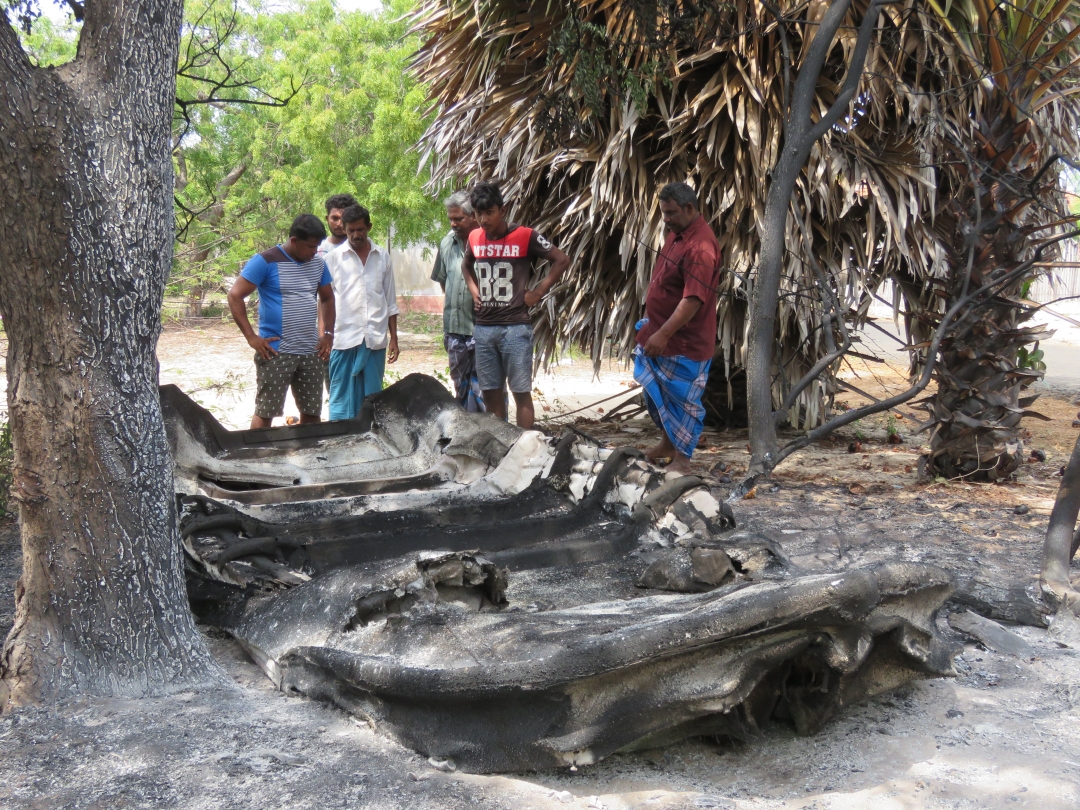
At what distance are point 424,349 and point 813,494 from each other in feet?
28.6

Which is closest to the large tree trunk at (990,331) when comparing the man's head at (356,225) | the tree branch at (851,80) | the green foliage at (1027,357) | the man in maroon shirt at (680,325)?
Answer: the green foliage at (1027,357)

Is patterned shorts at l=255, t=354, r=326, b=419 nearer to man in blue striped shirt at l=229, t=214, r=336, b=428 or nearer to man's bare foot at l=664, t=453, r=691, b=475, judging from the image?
man in blue striped shirt at l=229, t=214, r=336, b=428

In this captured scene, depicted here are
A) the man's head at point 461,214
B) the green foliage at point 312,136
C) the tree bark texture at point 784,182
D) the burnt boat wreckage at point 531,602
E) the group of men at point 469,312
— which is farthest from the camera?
the green foliage at point 312,136

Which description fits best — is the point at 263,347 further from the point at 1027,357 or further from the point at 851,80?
the point at 1027,357

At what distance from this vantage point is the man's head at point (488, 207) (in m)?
6.17

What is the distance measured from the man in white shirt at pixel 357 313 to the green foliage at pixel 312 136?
5.12m

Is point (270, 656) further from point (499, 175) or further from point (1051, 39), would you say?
point (1051, 39)

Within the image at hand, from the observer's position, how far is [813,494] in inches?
244

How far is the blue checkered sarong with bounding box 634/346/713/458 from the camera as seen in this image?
5957mm

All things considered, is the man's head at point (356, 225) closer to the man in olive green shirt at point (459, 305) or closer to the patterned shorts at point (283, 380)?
the man in olive green shirt at point (459, 305)

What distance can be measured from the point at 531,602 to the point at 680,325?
268 cm

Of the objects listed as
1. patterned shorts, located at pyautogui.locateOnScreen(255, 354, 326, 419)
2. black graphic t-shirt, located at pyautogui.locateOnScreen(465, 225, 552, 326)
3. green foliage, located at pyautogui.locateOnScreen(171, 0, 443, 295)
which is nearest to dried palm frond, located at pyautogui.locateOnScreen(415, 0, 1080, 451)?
black graphic t-shirt, located at pyautogui.locateOnScreen(465, 225, 552, 326)

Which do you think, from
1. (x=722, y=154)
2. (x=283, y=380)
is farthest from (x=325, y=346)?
(x=722, y=154)

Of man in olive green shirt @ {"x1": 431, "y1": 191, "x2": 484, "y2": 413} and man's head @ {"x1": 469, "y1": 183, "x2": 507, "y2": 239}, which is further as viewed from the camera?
man in olive green shirt @ {"x1": 431, "y1": 191, "x2": 484, "y2": 413}
